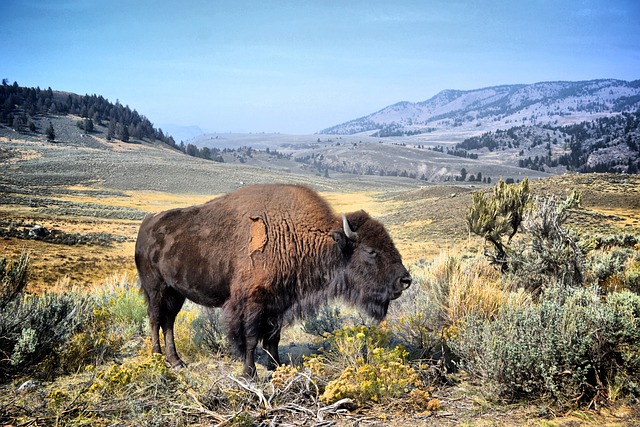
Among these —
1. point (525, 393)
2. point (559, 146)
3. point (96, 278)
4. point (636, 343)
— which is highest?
point (559, 146)

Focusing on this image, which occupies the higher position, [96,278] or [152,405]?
[152,405]

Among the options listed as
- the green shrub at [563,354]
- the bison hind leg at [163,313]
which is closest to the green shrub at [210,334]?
the bison hind leg at [163,313]

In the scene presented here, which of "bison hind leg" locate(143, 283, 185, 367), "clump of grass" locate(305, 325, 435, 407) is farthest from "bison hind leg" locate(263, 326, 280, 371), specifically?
"bison hind leg" locate(143, 283, 185, 367)

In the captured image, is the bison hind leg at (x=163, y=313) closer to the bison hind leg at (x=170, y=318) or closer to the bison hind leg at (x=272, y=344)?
the bison hind leg at (x=170, y=318)

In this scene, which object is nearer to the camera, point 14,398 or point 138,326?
point 14,398

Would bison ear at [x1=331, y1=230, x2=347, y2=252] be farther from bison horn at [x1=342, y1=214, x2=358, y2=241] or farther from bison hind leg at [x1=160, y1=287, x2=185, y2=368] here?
bison hind leg at [x1=160, y1=287, x2=185, y2=368]

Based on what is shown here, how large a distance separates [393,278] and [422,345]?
116 centimetres

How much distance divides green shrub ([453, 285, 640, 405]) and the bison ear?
69.3 inches

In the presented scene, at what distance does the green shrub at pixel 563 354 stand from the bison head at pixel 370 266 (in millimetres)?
→ 1052

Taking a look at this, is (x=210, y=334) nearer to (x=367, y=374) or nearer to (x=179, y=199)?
(x=367, y=374)

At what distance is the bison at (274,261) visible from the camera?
4551 millimetres

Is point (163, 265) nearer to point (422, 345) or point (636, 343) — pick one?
point (422, 345)

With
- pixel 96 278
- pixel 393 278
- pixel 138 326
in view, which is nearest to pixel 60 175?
pixel 96 278

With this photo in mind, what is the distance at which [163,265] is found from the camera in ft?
17.2
